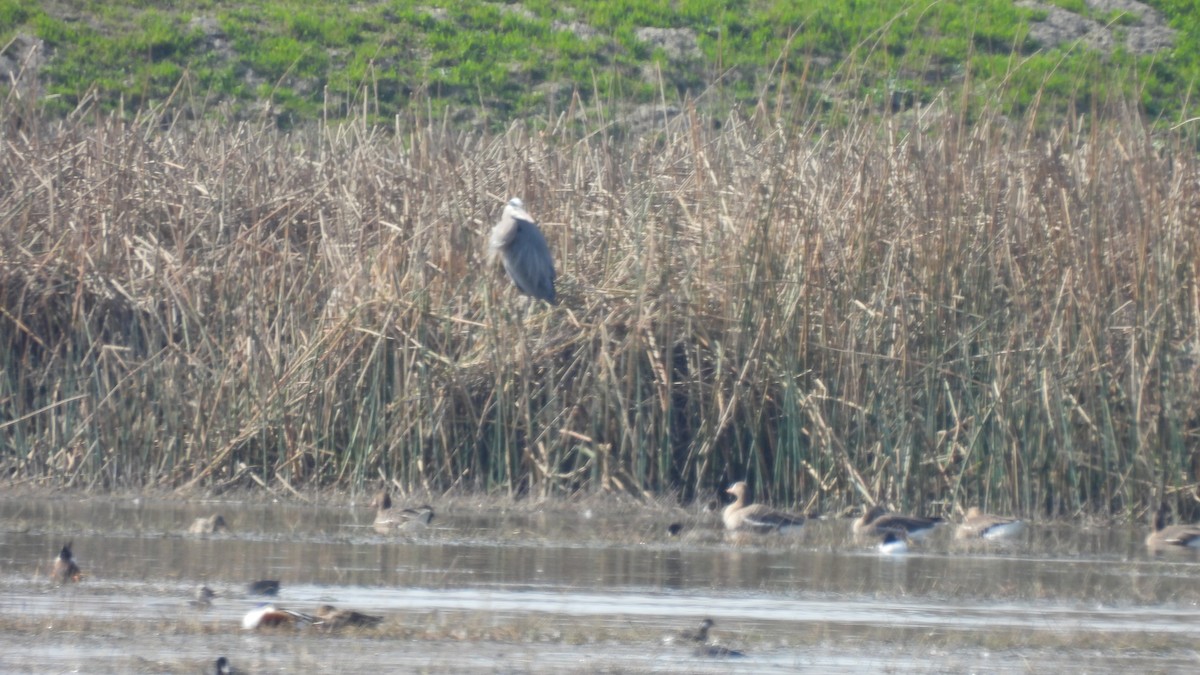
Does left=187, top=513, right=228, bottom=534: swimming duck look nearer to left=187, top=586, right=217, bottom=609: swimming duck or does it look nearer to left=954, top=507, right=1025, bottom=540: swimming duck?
left=187, top=586, right=217, bottom=609: swimming duck

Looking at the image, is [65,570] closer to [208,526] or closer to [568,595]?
[208,526]

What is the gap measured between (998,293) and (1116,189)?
1019 millimetres

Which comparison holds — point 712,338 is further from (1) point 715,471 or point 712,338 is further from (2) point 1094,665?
(2) point 1094,665

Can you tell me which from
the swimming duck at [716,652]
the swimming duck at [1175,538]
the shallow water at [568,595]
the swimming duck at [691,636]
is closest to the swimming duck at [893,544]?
the shallow water at [568,595]

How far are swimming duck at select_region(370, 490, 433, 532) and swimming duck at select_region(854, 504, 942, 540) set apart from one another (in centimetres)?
223

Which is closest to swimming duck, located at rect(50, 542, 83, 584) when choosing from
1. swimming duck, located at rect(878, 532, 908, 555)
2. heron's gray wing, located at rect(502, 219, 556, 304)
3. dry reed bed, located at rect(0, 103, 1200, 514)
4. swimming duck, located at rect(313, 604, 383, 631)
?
swimming duck, located at rect(313, 604, 383, 631)

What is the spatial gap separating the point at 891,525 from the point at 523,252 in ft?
7.95

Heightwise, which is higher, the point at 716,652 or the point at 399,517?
the point at 399,517

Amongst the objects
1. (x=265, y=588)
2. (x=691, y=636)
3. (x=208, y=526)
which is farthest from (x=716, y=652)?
(x=208, y=526)

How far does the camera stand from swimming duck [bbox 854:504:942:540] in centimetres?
793

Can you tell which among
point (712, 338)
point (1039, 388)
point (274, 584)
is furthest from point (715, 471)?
point (274, 584)

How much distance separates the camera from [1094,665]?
4.97m

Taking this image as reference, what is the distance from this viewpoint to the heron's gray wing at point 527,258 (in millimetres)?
8367

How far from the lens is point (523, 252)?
8.40m
